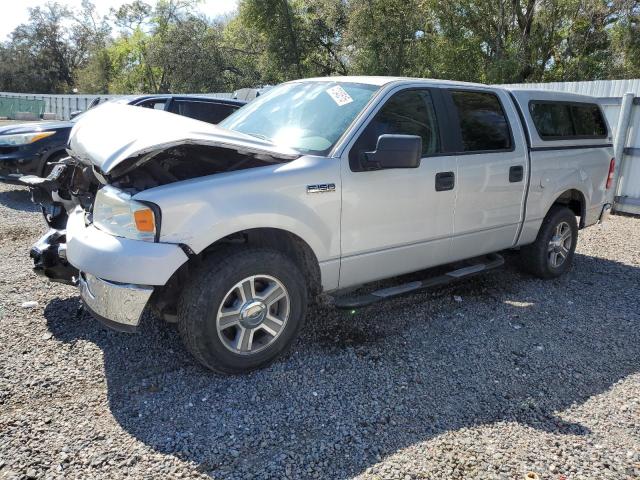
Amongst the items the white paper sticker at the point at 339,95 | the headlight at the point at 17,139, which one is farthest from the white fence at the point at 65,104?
the white paper sticker at the point at 339,95

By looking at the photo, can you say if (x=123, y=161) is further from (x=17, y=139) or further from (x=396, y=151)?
(x=17, y=139)

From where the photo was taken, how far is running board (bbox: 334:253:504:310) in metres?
3.71

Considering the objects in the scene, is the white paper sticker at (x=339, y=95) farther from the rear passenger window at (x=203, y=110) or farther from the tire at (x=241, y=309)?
the rear passenger window at (x=203, y=110)

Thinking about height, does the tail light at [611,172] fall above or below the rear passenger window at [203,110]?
below

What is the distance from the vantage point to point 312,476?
2.48 m

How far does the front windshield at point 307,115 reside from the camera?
3.65 metres

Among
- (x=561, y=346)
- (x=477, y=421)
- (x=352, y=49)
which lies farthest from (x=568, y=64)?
(x=477, y=421)

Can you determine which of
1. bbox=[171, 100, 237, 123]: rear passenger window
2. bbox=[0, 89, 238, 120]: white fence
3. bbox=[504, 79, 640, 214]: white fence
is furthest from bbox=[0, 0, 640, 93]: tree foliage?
bbox=[171, 100, 237, 123]: rear passenger window

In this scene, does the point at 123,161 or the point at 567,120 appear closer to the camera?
the point at 123,161

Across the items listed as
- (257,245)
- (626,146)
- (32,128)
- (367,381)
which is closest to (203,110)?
(32,128)

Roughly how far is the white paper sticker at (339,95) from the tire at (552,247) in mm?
2628

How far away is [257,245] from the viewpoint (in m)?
3.38

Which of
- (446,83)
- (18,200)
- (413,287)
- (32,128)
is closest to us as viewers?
(413,287)

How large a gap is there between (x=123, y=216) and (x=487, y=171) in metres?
2.97
